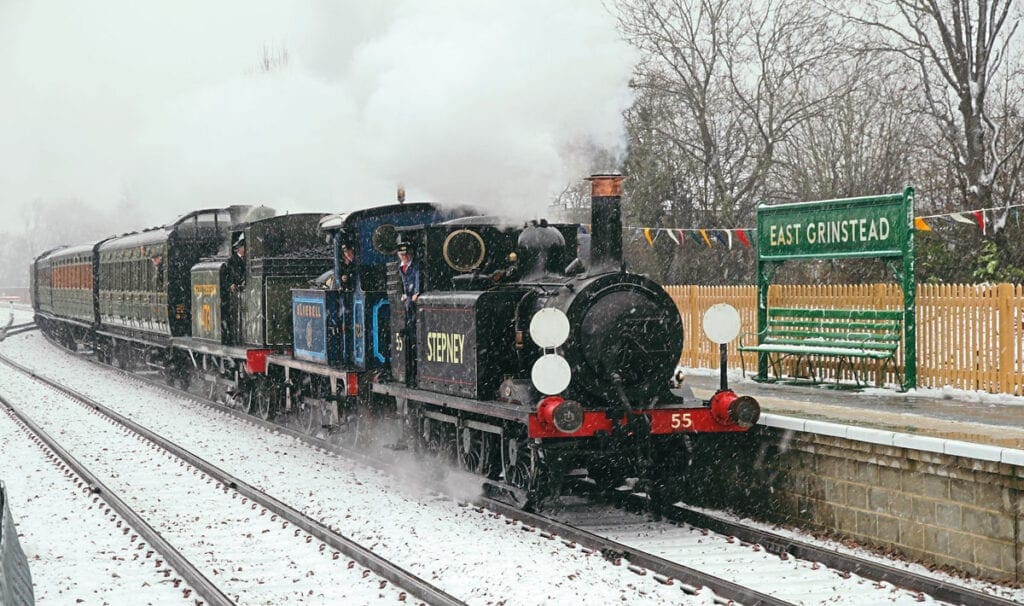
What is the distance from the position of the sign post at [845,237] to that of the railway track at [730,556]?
14.3 ft

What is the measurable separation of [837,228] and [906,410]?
3.20 meters

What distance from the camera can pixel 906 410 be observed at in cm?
1044

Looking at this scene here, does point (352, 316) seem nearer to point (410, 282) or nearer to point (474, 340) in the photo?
point (410, 282)

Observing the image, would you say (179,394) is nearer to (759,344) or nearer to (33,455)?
(33,455)

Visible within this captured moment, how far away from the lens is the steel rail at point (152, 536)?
692 centimetres

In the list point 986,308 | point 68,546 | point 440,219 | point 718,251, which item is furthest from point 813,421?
point 718,251

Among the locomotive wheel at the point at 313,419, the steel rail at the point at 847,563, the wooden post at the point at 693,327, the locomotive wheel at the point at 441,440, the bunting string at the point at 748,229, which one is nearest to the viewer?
the steel rail at the point at 847,563

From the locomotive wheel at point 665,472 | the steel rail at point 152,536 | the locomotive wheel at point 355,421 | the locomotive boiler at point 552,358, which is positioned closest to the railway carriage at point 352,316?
the locomotive wheel at point 355,421

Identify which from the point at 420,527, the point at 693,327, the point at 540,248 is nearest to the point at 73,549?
the point at 420,527

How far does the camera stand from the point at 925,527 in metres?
7.65

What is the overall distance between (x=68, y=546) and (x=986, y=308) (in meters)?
8.91

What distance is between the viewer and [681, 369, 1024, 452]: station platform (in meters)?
8.49

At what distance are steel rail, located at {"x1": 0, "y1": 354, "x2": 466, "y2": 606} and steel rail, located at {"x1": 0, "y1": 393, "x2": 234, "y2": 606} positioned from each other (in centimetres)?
102

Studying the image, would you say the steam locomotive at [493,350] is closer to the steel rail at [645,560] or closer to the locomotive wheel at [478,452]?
the locomotive wheel at [478,452]
